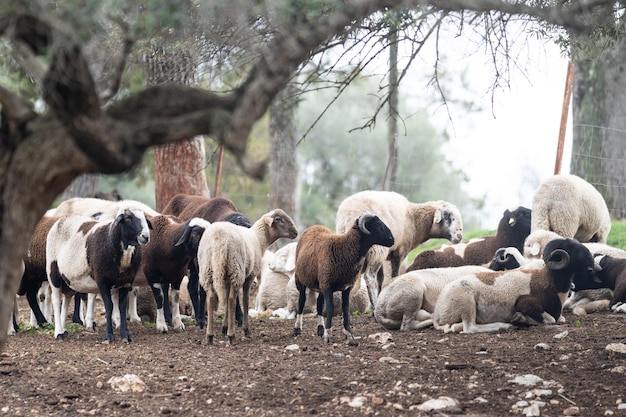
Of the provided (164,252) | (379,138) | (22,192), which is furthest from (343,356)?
(379,138)

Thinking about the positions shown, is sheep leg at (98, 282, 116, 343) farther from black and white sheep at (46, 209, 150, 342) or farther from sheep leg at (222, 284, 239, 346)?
sheep leg at (222, 284, 239, 346)

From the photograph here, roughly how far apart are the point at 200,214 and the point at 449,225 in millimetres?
4130

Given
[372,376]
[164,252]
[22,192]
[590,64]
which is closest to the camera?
[22,192]

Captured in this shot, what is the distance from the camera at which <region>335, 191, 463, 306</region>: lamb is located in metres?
12.8

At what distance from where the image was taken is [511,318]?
415 inches

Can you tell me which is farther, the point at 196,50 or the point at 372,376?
the point at 372,376

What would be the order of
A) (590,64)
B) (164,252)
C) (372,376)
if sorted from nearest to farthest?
(372,376) → (164,252) → (590,64)

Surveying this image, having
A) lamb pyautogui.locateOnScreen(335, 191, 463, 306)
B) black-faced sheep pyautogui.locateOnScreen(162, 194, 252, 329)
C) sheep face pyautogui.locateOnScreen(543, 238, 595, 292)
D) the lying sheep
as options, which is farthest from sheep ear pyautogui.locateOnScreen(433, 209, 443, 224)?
sheep face pyautogui.locateOnScreen(543, 238, 595, 292)

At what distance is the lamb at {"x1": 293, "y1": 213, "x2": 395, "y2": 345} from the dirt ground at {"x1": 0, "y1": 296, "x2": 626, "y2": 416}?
439mm

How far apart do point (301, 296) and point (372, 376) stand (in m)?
2.72

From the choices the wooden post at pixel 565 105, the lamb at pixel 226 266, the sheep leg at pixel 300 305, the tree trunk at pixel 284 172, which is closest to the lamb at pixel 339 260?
the sheep leg at pixel 300 305

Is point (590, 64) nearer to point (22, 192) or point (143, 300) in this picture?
point (143, 300)

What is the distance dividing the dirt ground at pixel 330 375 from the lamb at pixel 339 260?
1.44 feet

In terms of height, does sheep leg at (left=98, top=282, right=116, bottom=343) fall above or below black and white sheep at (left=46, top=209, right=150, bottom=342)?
below
